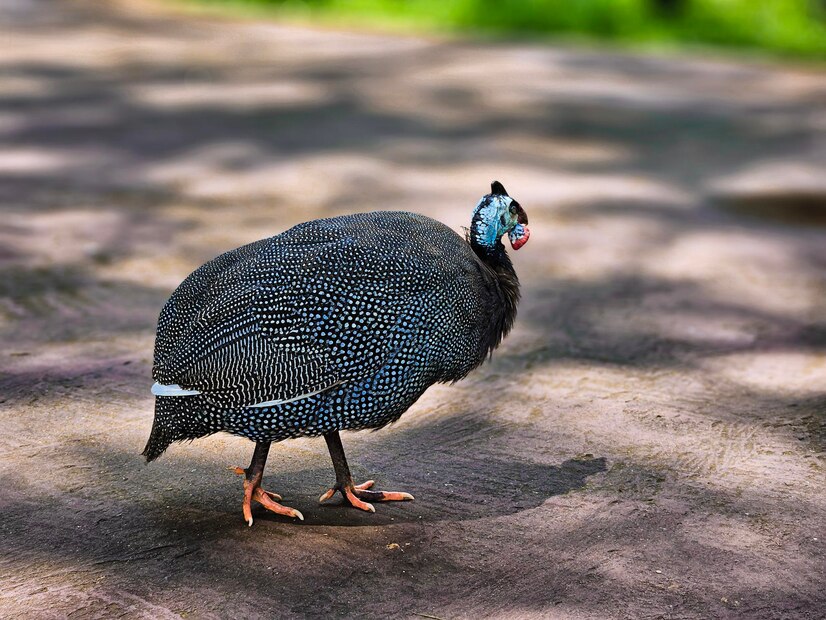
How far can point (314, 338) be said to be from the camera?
3.80m

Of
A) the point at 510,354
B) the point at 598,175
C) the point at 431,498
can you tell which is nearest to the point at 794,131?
the point at 598,175

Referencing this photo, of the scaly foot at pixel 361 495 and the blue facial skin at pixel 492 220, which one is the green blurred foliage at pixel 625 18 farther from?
the scaly foot at pixel 361 495

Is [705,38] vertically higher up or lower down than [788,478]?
higher up

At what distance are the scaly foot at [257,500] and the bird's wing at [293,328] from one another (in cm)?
39

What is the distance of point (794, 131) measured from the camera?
10195 mm

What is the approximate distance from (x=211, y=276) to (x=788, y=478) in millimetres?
2452

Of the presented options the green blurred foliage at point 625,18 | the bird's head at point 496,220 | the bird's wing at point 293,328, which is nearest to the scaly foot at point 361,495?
the bird's wing at point 293,328

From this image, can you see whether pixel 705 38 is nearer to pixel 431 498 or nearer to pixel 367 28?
pixel 367 28

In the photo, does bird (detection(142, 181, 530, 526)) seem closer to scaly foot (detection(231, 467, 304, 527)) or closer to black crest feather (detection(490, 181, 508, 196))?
scaly foot (detection(231, 467, 304, 527))

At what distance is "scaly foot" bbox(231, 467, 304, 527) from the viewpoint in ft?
13.1

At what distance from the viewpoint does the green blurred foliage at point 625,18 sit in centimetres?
1466

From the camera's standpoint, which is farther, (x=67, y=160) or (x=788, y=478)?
(x=67, y=160)

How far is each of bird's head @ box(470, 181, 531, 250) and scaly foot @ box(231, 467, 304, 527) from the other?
1.32 metres

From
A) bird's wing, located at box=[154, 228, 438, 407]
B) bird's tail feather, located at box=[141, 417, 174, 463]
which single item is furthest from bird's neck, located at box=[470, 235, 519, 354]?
bird's tail feather, located at box=[141, 417, 174, 463]
